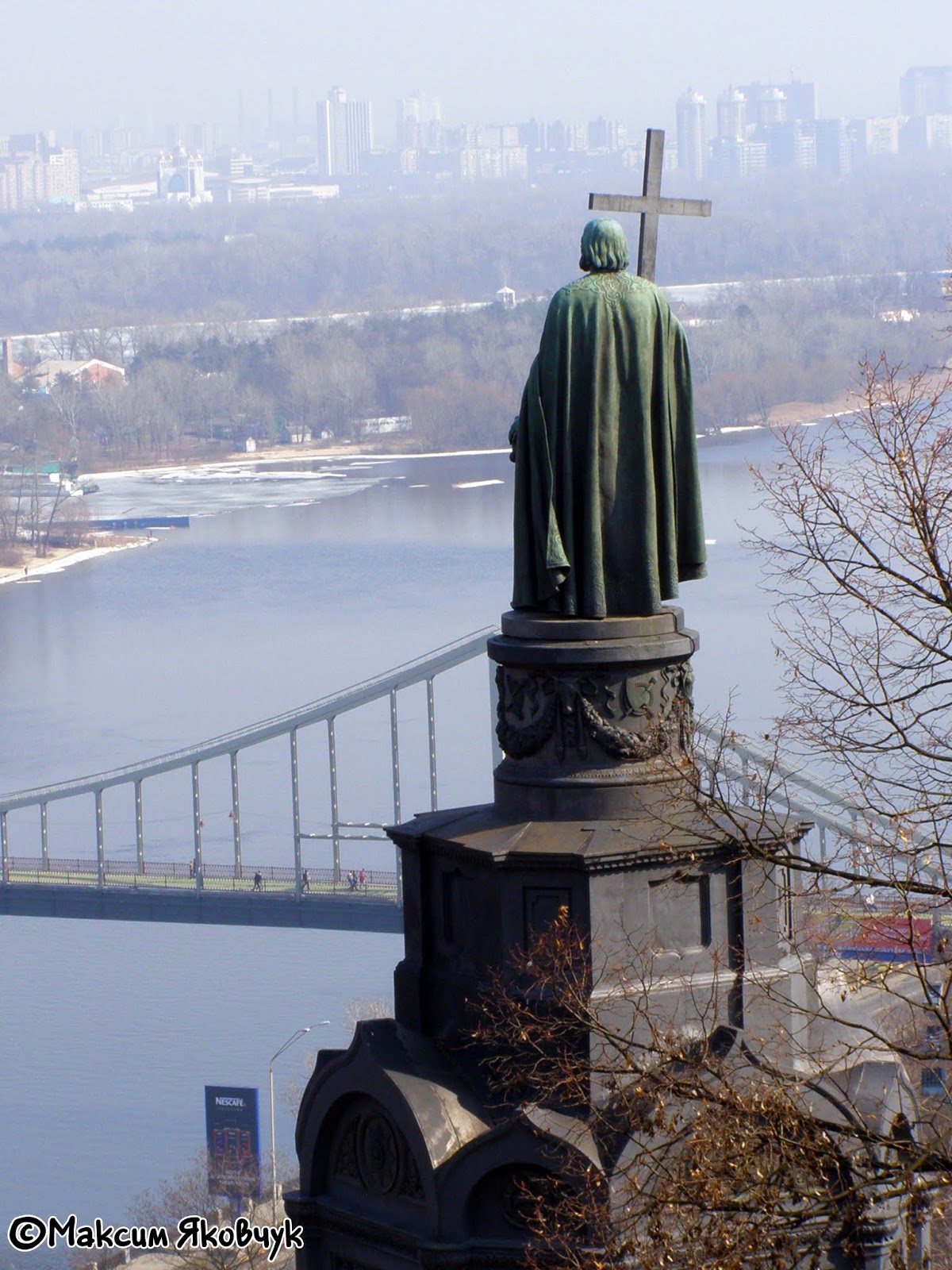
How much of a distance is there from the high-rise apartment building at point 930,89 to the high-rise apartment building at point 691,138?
48.6 ft

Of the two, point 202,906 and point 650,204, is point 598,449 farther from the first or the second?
point 202,906

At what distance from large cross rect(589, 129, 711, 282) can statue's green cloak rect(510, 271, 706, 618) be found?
1.05ft

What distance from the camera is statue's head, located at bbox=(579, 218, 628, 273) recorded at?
404 cm

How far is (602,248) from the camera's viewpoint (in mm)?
4047

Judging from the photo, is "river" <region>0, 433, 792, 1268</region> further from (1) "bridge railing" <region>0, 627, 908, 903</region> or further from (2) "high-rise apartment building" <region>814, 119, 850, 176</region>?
(2) "high-rise apartment building" <region>814, 119, 850, 176</region>

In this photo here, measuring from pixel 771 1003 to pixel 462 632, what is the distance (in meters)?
34.1

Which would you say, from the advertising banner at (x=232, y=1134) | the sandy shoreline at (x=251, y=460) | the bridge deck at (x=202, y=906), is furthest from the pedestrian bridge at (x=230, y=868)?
the sandy shoreline at (x=251, y=460)

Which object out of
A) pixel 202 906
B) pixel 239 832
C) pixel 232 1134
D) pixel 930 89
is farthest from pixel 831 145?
pixel 232 1134

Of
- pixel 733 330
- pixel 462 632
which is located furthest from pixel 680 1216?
pixel 733 330

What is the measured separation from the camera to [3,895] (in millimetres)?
25297

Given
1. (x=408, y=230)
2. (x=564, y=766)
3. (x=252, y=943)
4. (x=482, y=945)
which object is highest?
(x=408, y=230)

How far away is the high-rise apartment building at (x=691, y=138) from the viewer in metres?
163

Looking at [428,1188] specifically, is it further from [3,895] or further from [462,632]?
[462,632]

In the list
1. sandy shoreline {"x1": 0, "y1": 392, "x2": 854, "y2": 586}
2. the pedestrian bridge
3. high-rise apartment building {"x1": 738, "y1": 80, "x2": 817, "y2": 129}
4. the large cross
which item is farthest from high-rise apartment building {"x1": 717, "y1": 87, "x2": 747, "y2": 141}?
the large cross
